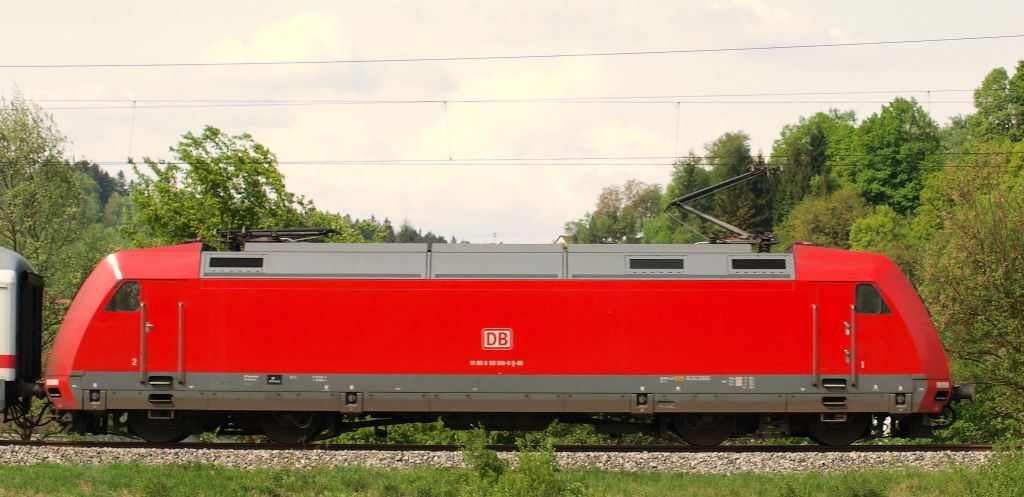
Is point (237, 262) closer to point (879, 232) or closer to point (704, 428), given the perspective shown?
point (704, 428)

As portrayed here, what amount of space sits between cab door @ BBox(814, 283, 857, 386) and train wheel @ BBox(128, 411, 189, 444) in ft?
37.0

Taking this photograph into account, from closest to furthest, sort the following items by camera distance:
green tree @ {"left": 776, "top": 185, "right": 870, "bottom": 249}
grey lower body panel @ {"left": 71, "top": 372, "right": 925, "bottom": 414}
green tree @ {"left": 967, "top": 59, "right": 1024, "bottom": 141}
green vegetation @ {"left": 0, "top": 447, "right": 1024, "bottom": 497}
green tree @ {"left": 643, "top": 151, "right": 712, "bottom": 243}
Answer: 1. green vegetation @ {"left": 0, "top": 447, "right": 1024, "bottom": 497}
2. grey lower body panel @ {"left": 71, "top": 372, "right": 925, "bottom": 414}
3. green tree @ {"left": 967, "top": 59, "right": 1024, "bottom": 141}
4. green tree @ {"left": 776, "top": 185, "right": 870, "bottom": 249}
5. green tree @ {"left": 643, "top": 151, "right": 712, "bottom": 243}

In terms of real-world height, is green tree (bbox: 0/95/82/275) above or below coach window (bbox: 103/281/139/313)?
above

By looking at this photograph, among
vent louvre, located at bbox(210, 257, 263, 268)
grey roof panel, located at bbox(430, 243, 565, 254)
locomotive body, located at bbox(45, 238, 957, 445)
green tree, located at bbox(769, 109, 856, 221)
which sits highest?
green tree, located at bbox(769, 109, 856, 221)

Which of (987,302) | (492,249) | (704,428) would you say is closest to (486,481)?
(492,249)

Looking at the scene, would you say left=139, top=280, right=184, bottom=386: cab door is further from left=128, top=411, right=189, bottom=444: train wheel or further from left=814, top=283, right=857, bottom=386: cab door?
left=814, top=283, right=857, bottom=386: cab door

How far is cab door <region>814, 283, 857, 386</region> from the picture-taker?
17.9 meters

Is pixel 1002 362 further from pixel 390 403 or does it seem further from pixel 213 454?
pixel 213 454

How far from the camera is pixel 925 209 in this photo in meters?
70.6

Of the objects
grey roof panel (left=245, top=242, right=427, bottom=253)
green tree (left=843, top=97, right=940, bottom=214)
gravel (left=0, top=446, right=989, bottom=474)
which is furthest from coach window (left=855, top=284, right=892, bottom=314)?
green tree (left=843, top=97, right=940, bottom=214)

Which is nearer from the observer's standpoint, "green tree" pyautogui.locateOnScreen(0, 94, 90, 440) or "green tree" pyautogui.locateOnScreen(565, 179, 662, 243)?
"green tree" pyautogui.locateOnScreen(0, 94, 90, 440)

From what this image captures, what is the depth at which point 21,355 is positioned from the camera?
63.1 ft

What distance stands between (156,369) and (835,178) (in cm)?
8034

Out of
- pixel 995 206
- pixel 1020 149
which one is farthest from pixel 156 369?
pixel 1020 149
